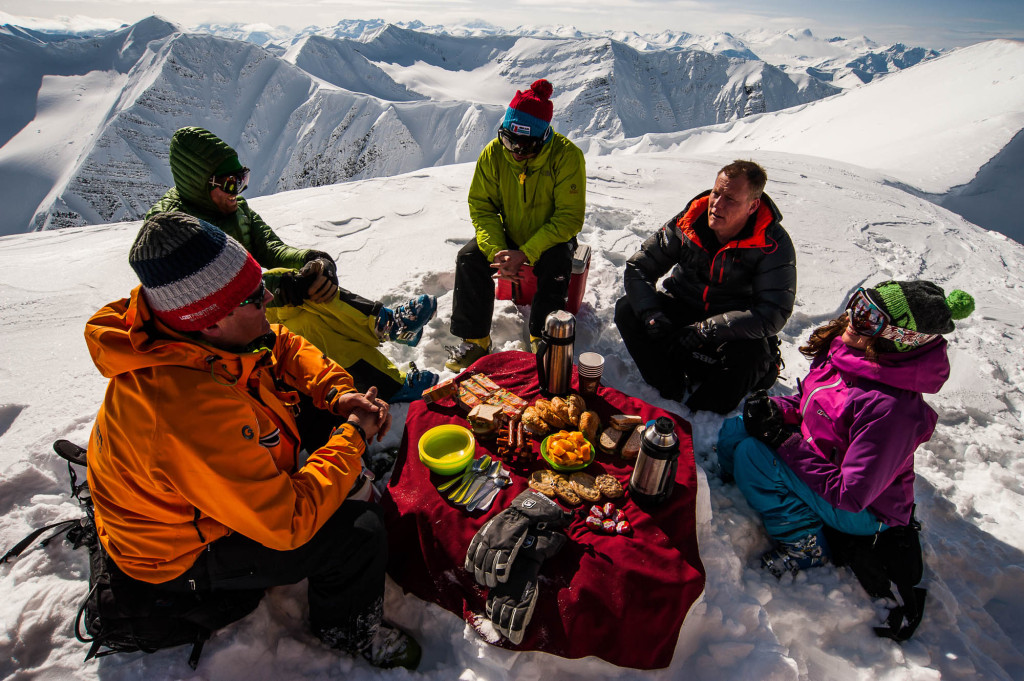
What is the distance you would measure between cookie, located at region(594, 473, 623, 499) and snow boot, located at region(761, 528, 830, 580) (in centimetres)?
89

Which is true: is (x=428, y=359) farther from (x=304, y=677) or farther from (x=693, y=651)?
(x=693, y=651)

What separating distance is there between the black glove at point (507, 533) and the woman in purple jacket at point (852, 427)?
3.85 ft

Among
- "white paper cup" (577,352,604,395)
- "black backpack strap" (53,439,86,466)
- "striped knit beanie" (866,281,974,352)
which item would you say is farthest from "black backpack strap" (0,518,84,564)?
"striped knit beanie" (866,281,974,352)

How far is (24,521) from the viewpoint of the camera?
2.25 meters

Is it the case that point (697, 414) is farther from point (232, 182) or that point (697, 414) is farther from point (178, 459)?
point (232, 182)

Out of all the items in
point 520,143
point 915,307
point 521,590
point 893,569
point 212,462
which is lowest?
point 893,569

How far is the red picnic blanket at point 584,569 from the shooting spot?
1797 mm

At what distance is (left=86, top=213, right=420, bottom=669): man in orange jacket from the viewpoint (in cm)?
141

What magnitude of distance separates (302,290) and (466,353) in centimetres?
126

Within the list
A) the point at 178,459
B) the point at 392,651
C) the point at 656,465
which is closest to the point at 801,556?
the point at 656,465

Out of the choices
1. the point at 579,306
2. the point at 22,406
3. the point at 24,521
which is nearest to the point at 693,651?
the point at 579,306

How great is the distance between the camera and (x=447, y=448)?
2473mm

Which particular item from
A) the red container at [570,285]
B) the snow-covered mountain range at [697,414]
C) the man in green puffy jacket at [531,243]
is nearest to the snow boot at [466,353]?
the man in green puffy jacket at [531,243]

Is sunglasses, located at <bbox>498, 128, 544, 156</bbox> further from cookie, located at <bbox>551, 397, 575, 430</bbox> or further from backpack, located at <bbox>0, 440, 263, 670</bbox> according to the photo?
backpack, located at <bbox>0, 440, 263, 670</bbox>
